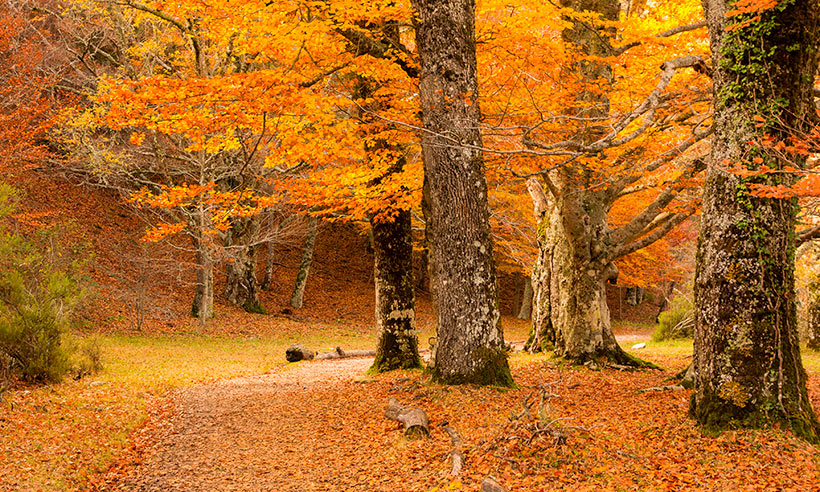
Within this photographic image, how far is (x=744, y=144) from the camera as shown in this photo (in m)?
5.42

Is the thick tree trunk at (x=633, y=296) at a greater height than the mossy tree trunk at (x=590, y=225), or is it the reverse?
the mossy tree trunk at (x=590, y=225)

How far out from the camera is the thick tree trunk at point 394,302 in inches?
408

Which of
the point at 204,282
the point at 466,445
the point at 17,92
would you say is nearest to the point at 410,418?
the point at 466,445

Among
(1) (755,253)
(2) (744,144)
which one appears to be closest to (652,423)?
(1) (755,253)

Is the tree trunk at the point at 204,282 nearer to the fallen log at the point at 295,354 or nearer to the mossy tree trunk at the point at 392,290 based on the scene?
the fallen log at the point at 295,354

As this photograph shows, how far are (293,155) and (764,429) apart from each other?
7.73 m

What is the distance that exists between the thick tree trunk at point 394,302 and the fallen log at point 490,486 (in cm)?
561

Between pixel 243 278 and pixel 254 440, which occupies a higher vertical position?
pixel 243 278

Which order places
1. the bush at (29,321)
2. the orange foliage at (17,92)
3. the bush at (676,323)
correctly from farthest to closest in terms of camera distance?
the bush at (676,323), the orange foliage at (17,92), the bush at (29,321)

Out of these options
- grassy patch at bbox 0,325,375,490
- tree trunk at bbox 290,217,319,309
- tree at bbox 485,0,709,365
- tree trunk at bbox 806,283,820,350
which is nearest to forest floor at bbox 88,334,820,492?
grassy patch at bbox 0,325,375,490

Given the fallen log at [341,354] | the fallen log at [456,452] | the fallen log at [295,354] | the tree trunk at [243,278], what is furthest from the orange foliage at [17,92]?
the fallen log at [456,452]

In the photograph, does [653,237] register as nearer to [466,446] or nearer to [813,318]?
[813,318]

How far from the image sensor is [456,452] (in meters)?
5.50

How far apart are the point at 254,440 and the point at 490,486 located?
3565 millimetres
